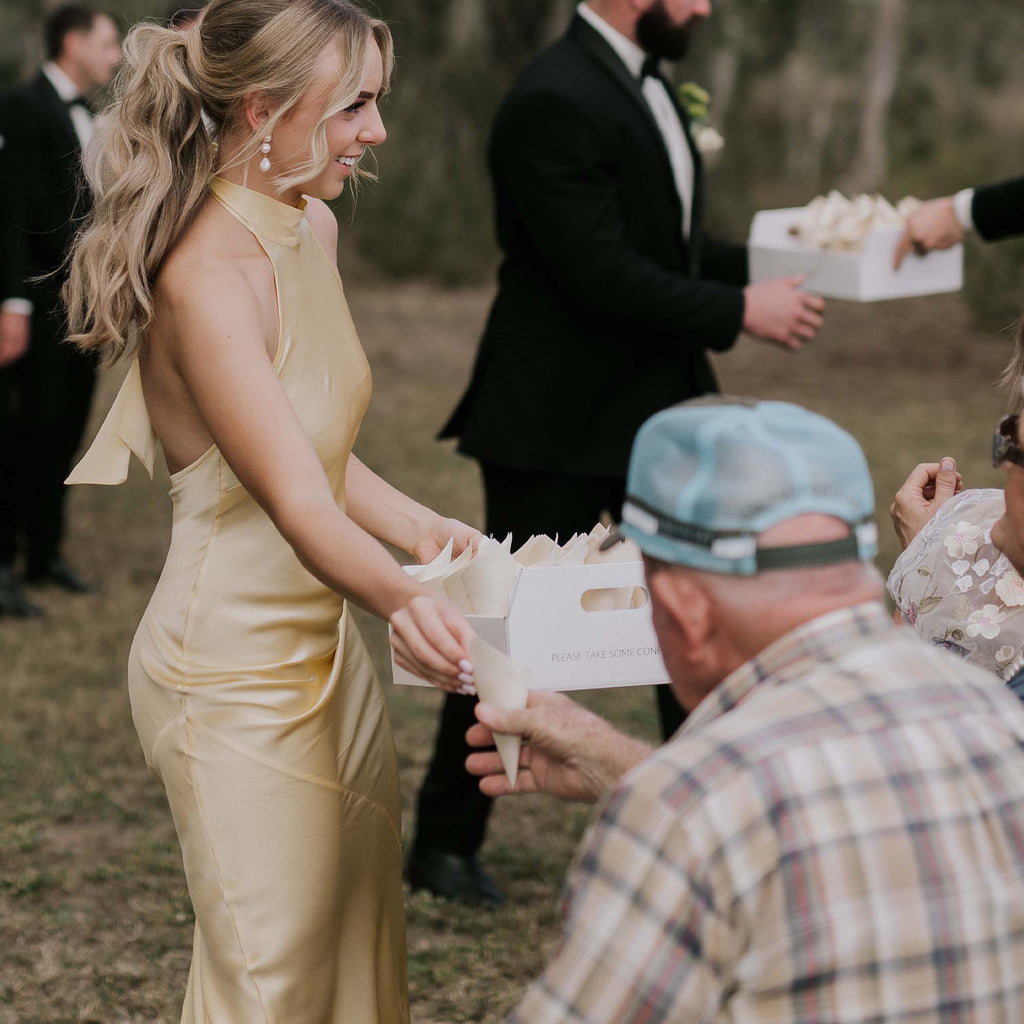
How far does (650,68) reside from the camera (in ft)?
13.8

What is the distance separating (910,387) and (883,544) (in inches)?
192

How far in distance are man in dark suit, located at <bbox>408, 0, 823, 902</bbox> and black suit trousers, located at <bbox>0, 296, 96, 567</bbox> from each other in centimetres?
337

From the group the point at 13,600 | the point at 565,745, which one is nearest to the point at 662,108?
the point at 565,745

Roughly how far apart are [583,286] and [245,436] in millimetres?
1813

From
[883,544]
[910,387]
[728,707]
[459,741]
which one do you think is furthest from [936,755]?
[910,387]

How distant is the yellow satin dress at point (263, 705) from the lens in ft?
8.36

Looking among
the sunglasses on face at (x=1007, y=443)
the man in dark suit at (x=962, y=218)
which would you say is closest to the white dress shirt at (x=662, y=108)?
the man in dark suit at (x=962, y=218)

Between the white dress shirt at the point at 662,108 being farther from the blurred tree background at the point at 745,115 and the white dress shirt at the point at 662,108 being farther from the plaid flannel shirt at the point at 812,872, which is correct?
the blurred tree background at the point at 745,115

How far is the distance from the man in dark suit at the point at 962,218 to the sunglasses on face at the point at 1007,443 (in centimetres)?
278

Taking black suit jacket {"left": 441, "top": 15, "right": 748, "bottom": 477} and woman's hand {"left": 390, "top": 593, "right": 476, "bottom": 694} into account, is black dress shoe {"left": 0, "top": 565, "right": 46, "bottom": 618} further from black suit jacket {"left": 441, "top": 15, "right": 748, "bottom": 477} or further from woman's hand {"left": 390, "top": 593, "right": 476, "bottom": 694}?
woman's hand {"left": 390, "top": 593, "right": 476, "bottom": 694}

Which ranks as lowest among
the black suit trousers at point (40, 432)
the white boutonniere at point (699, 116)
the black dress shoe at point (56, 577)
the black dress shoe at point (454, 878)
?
the black dress shoe at point (56, 577)

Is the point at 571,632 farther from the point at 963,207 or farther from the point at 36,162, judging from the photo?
the point at 36,162

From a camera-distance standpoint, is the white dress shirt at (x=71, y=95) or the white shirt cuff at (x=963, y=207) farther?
the white dress shirt at (x=71, y=95)

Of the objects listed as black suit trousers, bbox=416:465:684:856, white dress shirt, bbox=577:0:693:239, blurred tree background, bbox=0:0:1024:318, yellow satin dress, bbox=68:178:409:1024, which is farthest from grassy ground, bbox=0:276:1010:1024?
blurred tree background, bbox=0:0:1024:318
